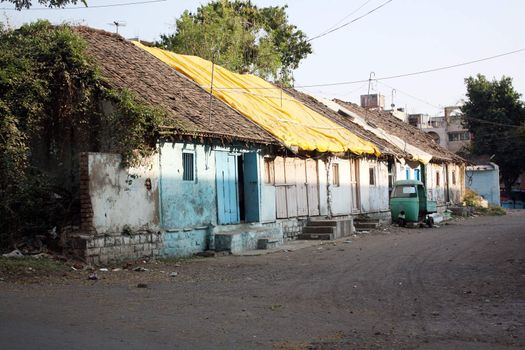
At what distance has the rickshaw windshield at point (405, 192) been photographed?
24.6 meters

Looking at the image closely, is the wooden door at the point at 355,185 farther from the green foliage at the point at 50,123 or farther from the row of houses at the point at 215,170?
the green foliage at the point at 50,123

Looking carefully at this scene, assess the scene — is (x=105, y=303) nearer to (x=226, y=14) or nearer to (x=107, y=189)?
(x=107, y=189)

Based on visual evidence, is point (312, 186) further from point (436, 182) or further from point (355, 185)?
point (436, 182)

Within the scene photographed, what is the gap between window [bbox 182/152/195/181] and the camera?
15381mm

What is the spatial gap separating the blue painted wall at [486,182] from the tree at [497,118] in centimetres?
339

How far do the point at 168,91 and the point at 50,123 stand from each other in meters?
3.70

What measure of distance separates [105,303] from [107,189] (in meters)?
5.02

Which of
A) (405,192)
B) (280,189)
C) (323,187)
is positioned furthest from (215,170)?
(405,192)

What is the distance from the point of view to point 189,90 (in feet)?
61.4

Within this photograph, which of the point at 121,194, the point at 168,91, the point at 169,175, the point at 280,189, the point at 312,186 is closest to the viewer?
the point at 121,194

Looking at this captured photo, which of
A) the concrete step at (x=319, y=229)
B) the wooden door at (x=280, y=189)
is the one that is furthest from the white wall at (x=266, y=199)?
the concrete step at (x=319, y=229)

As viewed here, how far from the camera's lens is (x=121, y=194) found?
13500 mm

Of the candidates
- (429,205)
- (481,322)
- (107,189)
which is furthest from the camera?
(429,205)

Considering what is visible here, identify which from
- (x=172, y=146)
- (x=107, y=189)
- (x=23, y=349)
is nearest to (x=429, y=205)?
(x=172, y=146)
